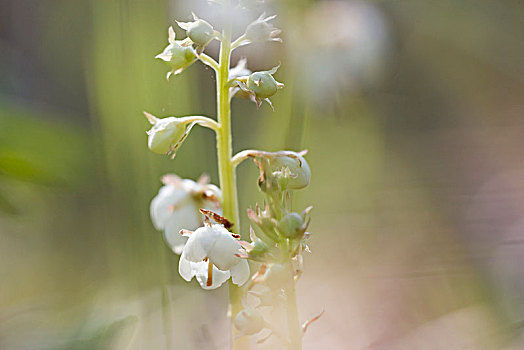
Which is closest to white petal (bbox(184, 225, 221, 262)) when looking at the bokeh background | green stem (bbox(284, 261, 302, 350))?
green stem (bbox(284, 261, 302, 350))

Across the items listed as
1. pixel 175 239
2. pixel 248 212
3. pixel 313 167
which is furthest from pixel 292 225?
pixel 313 167

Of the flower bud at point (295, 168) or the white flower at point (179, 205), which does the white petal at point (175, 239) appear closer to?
the white flower at point (179, 205)

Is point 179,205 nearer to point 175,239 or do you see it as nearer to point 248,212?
A: point 175,239

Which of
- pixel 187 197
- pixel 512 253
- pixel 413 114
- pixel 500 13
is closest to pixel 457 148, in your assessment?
pixel 413 114

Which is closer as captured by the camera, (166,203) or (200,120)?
(200,120)

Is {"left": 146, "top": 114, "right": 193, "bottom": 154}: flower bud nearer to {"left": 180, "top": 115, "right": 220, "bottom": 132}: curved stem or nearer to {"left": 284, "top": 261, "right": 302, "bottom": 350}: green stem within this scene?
{"left": 180, "top": 115, "right": 220, "bottom": 132}: curved stem

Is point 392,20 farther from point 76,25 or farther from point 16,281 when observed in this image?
point 16,281
